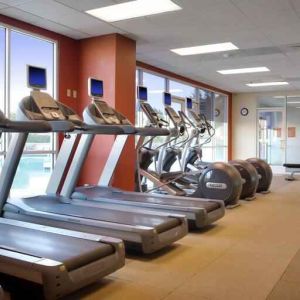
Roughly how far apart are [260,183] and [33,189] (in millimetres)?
4269

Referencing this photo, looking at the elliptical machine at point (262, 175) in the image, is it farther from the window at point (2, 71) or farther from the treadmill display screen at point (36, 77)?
the treadmill display screen at point (36, 77)

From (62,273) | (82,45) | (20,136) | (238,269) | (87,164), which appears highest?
(82,45)

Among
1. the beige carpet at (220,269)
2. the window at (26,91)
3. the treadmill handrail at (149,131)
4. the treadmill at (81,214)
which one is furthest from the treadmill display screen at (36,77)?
the beige carpet at (220,269)

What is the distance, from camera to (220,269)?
10.4ft

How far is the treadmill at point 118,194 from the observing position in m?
4.46

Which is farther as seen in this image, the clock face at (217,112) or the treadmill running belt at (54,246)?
Result: the clock face at (217,112)

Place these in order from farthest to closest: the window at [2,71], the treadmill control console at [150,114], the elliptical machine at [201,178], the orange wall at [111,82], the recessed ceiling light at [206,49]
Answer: the recessed ceiling light at [206,49] < the orange wall at [111,82] < the treadmill control console at [150,114] < the elliptical machine at [201,178] < the window at [2,71]

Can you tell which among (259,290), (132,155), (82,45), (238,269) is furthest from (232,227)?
(82,45)

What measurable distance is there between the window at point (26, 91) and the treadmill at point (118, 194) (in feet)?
3.63

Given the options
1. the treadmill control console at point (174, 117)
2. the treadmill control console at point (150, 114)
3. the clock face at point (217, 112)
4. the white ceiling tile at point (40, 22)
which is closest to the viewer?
the white ceiling tile at point (40, 22)

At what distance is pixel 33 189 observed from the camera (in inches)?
251

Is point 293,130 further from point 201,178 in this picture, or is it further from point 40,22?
point 40,22

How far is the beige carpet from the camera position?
8.79 ft

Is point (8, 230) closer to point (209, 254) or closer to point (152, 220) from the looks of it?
point (152, 220)
